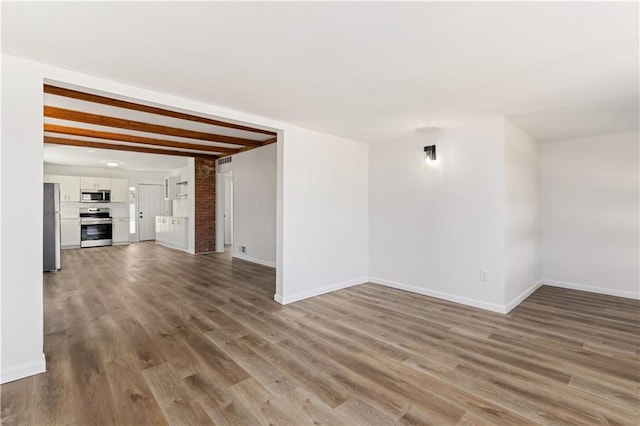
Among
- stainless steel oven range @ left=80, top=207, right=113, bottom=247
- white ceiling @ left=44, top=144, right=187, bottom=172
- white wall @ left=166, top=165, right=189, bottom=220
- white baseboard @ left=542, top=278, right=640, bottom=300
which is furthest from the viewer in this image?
white wall @ left=166, top=165, right=189, bottom=220

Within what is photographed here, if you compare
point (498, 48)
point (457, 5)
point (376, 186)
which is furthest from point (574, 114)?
point (457, 5)

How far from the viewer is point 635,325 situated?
3.24 meters

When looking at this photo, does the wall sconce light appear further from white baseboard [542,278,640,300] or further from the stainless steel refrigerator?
the stainless steel refrigerator

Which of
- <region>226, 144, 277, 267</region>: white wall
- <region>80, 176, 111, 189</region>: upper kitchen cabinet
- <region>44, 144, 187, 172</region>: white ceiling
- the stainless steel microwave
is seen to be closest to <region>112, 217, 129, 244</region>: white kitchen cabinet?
the stainless steel microwave

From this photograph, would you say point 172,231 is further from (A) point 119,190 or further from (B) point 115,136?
(B) point 115,136

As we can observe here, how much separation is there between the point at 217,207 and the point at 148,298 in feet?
14.0

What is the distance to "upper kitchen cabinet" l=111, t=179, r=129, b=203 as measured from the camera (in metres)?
9.30

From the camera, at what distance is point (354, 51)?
82.4 inches

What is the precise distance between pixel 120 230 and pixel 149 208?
1258mm

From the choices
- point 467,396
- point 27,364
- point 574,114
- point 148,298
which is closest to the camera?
point 467,396

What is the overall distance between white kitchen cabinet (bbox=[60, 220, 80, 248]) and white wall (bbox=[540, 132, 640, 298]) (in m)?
11.2

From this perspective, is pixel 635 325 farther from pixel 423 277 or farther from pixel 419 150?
pixel 419 150

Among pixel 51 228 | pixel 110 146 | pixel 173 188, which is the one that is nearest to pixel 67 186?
pixel 173 188

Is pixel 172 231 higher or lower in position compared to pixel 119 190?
lower
